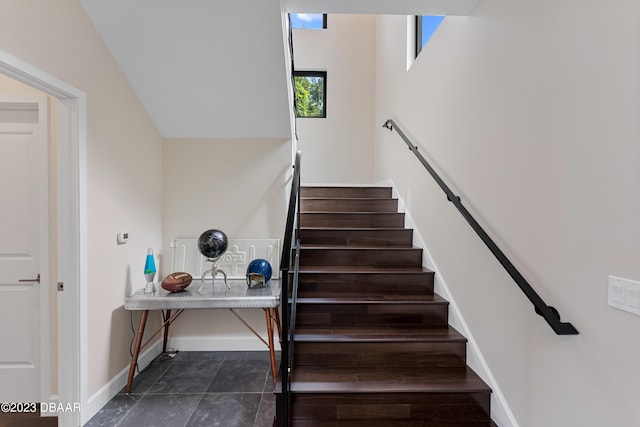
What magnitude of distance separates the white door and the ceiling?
828mm

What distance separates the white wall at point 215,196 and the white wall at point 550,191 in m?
1.75

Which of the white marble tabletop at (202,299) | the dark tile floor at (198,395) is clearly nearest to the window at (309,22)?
Result: the white marble tabletop at (202,299)

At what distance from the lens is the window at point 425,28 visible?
9.51 feet

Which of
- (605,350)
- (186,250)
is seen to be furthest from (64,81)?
(605,350)

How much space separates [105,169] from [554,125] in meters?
2.76

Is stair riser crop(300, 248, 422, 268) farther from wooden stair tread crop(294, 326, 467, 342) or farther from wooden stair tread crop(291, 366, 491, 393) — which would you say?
wooden stair tread crop(291, 366, 491, 393)

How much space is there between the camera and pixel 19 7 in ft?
5.44

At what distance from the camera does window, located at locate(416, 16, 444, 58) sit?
290 cm

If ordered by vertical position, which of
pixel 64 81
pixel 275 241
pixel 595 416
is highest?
pixel 64 81

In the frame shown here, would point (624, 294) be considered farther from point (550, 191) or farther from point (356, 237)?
point (356, 237)

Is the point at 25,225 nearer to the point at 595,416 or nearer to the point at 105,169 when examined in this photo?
the point at 105,169

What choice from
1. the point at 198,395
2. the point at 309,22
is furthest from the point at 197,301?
the point at 309,22

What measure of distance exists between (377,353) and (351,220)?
153 cm

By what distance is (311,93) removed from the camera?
17.1 feet
